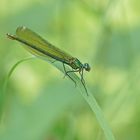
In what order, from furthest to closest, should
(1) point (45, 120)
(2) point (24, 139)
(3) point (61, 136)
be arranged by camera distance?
(3) point (61, 136)
(1) point (45, 120)
(2) point (24, 139)

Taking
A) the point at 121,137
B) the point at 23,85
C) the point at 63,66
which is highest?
the point at 23,85

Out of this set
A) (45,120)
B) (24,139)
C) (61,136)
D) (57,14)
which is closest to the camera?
(24,139)

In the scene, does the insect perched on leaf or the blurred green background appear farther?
the blurred green background

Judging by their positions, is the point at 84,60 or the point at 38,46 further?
the point at 84,60

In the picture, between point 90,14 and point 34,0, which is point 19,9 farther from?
point 90,14

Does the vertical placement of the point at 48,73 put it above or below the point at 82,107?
above

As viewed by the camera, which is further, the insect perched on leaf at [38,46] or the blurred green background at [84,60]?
the blurred green background at [84,60]

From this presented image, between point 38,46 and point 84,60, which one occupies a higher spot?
point 84,60

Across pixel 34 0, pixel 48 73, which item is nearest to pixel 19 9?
pixel 34 0
